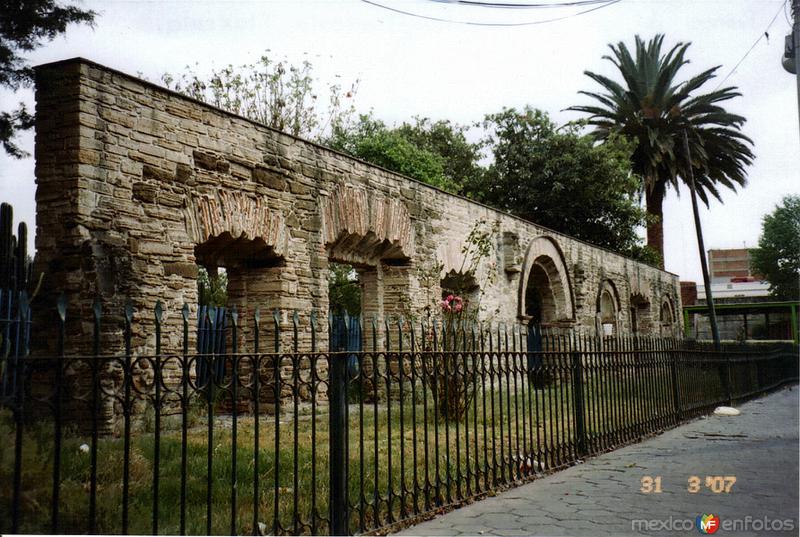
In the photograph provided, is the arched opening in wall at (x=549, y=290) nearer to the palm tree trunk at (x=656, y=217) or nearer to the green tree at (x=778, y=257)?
the green tree at (x=778, y=257)

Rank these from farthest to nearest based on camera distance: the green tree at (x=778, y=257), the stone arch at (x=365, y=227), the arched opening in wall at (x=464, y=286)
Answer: the green tree at (x=778, y=257), the arched opening in wall at (x=464, y=286), the stone arch at (x=365, y=227)

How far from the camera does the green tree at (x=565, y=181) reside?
77.8ft

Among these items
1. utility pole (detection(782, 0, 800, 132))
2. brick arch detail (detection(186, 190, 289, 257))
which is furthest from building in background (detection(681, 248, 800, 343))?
utility pole (detection(782, 0, 800, 132))

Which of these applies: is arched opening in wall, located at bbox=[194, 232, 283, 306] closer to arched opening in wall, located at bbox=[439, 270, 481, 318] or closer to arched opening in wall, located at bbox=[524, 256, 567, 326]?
arched opening in wall, located at bbox=[439, 270, 481, 318]

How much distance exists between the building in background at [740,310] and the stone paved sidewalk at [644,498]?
74.7 ft

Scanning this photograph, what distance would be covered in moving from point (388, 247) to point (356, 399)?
2422 millimetres

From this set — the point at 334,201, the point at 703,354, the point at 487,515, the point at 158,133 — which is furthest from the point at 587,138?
the point at 487,515

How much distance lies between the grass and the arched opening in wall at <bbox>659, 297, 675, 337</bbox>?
19.5m

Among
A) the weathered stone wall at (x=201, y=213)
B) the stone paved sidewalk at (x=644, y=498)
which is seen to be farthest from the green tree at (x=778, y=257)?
the stone paved sidewalk at (x=644, y=498)

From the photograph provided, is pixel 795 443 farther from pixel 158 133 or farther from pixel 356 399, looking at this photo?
pixel 158 133

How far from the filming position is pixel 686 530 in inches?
165

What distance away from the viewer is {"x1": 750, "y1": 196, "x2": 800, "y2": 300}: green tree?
22.9m

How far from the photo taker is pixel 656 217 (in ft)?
83.3
